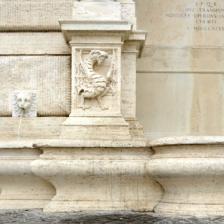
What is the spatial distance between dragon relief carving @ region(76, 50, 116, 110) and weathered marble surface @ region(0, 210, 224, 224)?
52.5 inches

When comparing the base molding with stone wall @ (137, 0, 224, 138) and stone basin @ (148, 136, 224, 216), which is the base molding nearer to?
stone basin @ (148, 136, 224, 216)

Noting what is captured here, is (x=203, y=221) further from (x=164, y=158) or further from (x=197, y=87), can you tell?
(x=197, y=87)

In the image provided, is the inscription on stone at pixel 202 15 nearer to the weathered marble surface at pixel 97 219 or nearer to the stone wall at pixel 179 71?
the stone wall at pixel 179 71

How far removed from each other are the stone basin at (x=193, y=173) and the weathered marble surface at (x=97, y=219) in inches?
5.3

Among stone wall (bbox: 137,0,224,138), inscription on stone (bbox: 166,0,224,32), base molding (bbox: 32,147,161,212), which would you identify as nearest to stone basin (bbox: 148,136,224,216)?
base molding (bbox: 32,147,161,212)

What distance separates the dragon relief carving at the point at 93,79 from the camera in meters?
6.88

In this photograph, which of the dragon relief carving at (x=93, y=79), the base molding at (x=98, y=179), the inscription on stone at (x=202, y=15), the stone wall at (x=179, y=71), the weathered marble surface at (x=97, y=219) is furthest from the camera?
the inscription on stone at (x=202, y=15)

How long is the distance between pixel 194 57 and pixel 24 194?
336 cm

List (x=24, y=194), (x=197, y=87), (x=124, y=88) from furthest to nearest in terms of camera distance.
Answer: (x=197, y=87), (x=124, y=88), (x=24, y=194)

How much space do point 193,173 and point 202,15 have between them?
12.5 feet

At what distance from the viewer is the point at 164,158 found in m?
5.94

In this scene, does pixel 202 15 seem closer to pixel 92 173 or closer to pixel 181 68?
pixel 181 68

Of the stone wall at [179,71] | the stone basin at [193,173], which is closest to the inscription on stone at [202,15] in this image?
the stone wall at [179,71]

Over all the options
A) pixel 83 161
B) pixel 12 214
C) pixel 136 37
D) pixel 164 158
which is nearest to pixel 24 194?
pixel 12 214
